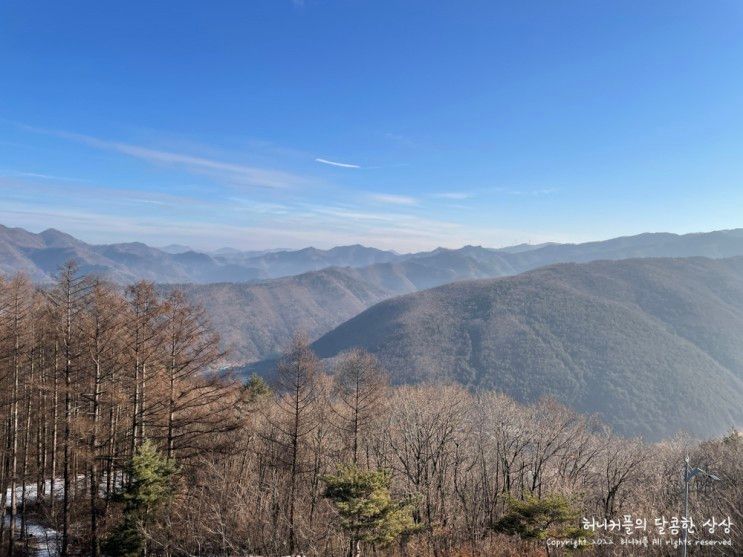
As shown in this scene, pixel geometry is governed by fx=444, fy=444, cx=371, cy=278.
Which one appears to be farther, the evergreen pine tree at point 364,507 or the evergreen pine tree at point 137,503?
the evergreen pine tree at point 137,503

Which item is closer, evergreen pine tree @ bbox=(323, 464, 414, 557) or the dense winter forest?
evergreen pine tree @ bbox=(323, 464, 414, 557)

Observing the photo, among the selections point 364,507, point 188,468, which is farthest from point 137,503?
point 364,507

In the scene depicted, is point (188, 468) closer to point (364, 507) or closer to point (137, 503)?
point (137, 503)

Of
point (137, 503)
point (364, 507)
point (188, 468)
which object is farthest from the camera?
point (188, 468)

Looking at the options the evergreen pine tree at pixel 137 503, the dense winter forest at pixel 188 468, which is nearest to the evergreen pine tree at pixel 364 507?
the dense winter forest at pixel 188 468

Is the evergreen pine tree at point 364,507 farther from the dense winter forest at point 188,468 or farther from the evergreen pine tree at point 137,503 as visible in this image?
the evergreen pine tree at point 137,503

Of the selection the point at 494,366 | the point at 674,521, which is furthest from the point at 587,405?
the point at 674,521

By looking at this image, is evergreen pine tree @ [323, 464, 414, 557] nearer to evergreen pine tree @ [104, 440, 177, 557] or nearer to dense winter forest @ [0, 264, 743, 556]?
dense winter forest @ [0, 264, 743, 556]

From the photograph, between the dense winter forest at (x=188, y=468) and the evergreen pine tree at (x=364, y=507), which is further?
the dense winter forest at (x=188, y=468)

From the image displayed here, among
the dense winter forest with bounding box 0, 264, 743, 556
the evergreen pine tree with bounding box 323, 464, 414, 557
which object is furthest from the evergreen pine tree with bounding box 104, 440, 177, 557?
the evergreen pine tree with bounding box 323, 464, 414, 557

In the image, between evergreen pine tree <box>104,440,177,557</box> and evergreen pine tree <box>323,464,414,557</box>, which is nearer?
evergreen pine tree <box>323,464,414,557</box>
